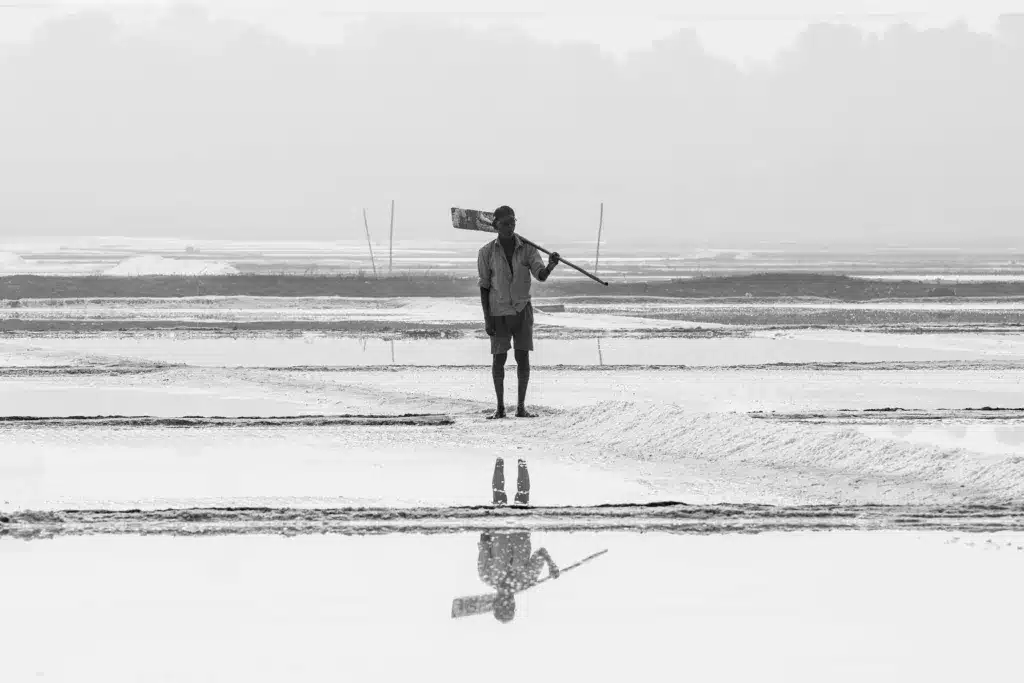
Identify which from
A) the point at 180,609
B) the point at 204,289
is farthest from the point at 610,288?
the point at 180,609

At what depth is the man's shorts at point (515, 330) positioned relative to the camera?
10.6m

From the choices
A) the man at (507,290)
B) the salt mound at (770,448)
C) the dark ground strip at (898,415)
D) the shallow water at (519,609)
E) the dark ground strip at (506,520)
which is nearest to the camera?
the shallow water at (519,609)

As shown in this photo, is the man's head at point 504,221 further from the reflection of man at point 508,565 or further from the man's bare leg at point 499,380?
the reflection of man at point 508,565

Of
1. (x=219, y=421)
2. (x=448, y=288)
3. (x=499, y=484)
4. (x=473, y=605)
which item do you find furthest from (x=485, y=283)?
(x=448, y=288)

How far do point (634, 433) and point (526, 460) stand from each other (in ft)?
3.96

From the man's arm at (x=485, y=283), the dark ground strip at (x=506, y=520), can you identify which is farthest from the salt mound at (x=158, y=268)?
the dark ground strip at (x=506, y=520)

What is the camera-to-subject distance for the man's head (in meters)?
10.4

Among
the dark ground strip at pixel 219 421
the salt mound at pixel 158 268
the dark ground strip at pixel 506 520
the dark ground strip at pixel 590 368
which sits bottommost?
the salt mound at pixel 158 268

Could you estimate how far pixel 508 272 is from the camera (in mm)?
10570

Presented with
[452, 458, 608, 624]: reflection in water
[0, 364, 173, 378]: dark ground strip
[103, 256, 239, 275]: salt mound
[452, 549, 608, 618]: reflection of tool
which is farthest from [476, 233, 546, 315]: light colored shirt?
[103, 256, 239, 275]: salt mound

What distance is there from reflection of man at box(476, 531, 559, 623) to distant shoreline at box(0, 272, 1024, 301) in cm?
2909

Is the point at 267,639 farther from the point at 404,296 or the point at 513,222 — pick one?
the point at 404,296

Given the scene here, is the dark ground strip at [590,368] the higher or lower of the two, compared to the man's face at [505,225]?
lower

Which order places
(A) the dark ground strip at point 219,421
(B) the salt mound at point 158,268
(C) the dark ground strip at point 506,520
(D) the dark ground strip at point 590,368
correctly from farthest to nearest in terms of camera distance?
1. (B) the salt mound at point 158,268
2. (D) the dark ground strip at point 590,368
3. (A) the dark ground strip at point 219,421
4. (C) the dark ground strip at point 506,520
